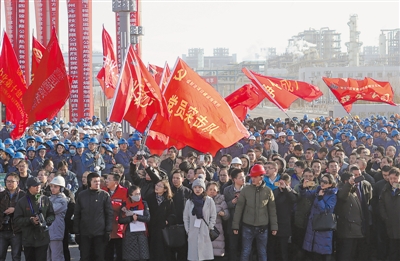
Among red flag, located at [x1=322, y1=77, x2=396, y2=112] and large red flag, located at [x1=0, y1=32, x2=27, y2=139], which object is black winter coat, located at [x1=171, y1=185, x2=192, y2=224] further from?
red flag, located at [x1=322, y1=77, x2=396, y2=112]

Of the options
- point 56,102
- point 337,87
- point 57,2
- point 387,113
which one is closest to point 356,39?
point 387,113

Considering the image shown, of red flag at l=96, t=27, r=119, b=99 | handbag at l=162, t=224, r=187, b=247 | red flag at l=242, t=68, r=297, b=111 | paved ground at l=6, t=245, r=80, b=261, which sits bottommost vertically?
paved ground at l=6, t=245, r=80, b=261

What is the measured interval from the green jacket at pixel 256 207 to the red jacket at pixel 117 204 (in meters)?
1.40

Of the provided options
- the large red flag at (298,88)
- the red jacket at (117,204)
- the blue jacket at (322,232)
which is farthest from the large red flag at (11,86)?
the blue jacket at (322,232)

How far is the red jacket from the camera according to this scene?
29.2 ft

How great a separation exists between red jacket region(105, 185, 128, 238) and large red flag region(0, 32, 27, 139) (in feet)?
18.4

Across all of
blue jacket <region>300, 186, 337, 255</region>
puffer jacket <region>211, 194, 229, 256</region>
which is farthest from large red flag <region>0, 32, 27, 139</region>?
blue jacket <region>300, 186, 337, 255</region>

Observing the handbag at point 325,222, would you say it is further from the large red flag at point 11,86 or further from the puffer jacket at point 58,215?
the large red flag at point 11,86

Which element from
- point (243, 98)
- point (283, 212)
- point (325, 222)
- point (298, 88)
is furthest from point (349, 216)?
point (298, 88)

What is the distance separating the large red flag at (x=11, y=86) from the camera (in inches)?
558

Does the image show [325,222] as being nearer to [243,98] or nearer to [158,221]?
[158,221]

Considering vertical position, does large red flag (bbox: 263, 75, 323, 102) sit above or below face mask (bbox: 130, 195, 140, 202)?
above

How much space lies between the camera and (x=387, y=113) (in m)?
40.2

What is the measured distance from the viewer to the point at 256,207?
8781 mm
